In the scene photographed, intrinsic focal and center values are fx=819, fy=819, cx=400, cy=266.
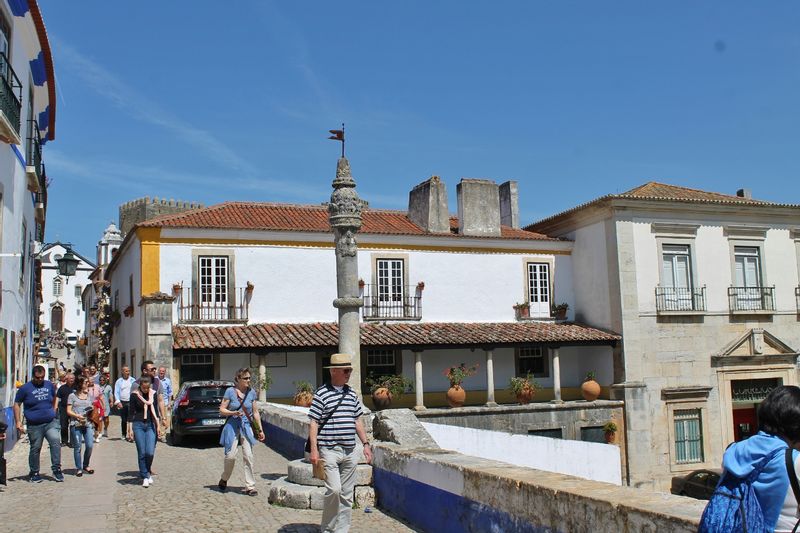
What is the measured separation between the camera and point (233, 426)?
9.90m

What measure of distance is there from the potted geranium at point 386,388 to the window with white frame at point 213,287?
192 inches

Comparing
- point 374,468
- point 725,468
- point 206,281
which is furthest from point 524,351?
point 725,468

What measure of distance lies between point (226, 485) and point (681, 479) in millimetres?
17043

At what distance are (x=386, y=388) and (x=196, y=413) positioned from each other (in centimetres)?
859

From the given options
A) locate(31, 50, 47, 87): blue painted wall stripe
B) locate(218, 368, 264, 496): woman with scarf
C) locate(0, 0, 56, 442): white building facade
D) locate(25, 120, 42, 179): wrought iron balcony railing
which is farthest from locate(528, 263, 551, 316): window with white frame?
locate(218, 368, 264, 496): woman with scarf

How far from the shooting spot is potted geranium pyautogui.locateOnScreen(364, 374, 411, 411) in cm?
2325

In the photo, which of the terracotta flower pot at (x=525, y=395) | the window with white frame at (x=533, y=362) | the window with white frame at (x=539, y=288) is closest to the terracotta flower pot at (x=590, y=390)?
the terracotta flower pot at (x=525, y=395)

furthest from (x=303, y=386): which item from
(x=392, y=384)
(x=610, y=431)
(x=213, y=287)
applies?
(x=610, y=431)

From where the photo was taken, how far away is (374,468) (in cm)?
912

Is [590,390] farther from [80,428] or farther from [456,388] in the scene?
A: [80,428]

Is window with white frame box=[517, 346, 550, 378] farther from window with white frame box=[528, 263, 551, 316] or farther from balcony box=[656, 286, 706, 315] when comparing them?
balcony box=[656, 286, 706, 315]

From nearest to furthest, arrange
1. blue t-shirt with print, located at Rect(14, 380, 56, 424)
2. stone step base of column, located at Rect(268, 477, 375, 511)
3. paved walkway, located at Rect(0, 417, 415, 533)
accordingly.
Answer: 1. paved walkway, located at Rect(0, 417, 415, 533)
2. stone step base of column, located at Rect(268, 477, 375, 511)
3. blue t-shirt with print, located at Rect(14, 380, 56, 424)

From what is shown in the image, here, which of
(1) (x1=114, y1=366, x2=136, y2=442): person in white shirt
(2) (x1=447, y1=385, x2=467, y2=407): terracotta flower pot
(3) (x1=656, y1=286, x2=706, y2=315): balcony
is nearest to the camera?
(1) (x1=114, y1=366, x2=136, y2=442): person in white shirt

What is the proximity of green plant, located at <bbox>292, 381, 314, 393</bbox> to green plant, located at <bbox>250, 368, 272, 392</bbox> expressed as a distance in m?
0.79
